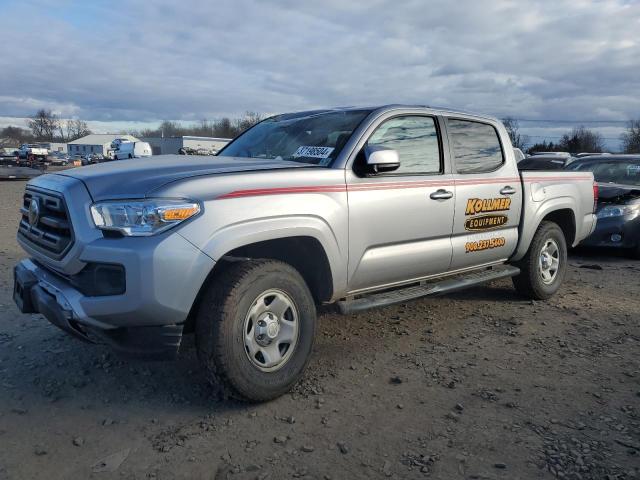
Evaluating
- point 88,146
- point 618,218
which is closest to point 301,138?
point 618,218

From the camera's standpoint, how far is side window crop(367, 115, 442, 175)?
4.35 metres

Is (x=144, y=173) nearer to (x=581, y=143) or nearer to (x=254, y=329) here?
(x=254, y=329)

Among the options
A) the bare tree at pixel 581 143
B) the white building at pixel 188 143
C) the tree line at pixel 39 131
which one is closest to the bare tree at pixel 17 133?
the tree line at pixel 39 131

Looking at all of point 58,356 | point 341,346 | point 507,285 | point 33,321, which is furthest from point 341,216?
point 507,285

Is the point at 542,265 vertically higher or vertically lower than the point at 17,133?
lower

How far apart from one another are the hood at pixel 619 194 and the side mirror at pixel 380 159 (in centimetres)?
606

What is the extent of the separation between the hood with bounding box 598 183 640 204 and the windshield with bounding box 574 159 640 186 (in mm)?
593

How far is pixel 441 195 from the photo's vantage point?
4.52m

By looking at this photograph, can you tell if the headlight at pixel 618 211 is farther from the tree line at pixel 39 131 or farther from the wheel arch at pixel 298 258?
the tree line at pixel 39 131

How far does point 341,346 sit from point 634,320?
9.72ft

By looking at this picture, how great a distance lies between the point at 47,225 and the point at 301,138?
2.01 metres

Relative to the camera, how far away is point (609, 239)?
331 inches

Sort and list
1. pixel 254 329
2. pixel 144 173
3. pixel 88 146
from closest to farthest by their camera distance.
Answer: pixel 144 173
pixel 254 329
pixel 88 146

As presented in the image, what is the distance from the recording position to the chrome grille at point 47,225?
129 inches
